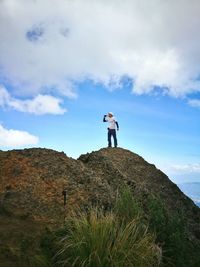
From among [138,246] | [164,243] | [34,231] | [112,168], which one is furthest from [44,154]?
[138,246]

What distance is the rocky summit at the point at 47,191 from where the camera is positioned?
42.5ft

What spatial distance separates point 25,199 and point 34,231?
2.68 m

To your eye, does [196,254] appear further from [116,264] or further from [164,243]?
[116,264]

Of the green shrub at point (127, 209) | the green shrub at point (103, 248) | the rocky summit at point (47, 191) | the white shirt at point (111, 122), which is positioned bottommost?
the green shrub at point (103, 248)

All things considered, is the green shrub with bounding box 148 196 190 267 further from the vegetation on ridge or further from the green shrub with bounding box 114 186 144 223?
the green shrub with bounding box 114 186 144 223

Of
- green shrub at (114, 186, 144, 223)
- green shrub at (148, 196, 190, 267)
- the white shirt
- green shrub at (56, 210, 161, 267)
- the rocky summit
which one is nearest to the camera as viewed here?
green shrub at (56, 210, 161, 267)

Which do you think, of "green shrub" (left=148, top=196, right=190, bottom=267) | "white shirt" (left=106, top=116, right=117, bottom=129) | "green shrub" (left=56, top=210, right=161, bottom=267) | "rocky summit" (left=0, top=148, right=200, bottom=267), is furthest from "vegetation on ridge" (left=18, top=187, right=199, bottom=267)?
"white shirt" (left=106, top=116, right=117, bottom=129)

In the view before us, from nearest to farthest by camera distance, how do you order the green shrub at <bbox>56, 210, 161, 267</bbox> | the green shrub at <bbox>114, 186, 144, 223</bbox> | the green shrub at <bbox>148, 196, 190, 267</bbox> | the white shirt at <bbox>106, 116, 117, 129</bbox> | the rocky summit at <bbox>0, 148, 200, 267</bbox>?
the green shrub at <bbox>56, 210, 161, 267</bbox>, the green shrub at <bbox>148, 196, 190, 267</bbox>, the green shrub at <bbox>114, 186, 144, 223</bbox>, the rocky summit at <bbox>0, 148, 200, 267</bbox>, the white shirt at <bbox>106, 116, 117, 129</bbox>

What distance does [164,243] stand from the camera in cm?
1214

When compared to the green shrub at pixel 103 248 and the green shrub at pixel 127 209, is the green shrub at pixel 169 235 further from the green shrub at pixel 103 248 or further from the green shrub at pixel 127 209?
the green shrub at pixel 103 248

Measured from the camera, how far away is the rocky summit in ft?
42.5

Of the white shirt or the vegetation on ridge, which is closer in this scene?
the vegetation on ridge

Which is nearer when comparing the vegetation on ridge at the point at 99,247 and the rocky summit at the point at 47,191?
the vegetation on ridge at the point at 99,247

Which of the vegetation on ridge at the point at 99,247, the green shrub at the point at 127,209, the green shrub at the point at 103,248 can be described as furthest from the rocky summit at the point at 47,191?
the green shrub at the point at 127,209
